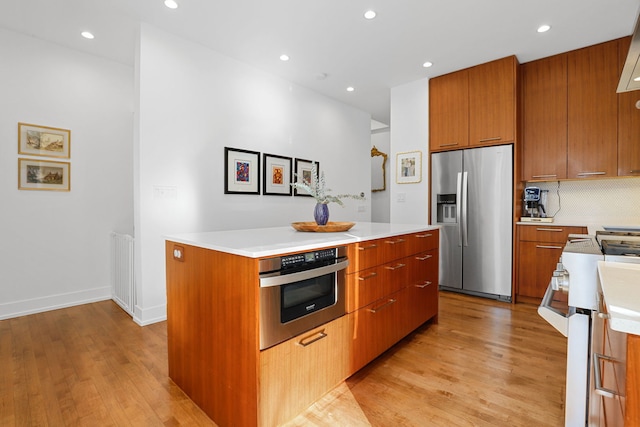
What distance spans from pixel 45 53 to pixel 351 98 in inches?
147

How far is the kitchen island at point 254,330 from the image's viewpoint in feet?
4.22

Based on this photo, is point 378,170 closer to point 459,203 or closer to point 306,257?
point 459,203

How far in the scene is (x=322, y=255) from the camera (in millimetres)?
1544

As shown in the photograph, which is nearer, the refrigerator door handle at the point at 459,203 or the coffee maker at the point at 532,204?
the coffee maker at the point at 532,204

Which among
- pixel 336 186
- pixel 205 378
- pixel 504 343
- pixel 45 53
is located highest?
pixel 45 53

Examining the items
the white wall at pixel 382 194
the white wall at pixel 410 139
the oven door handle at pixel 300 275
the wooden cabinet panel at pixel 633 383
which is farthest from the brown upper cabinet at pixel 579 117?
the wooden cabinet panel at pixel 633 383

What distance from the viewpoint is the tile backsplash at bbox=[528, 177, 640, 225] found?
10.4ft

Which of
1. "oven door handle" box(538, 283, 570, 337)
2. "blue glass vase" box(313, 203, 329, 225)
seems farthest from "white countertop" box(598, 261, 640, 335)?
"blue glass vase" box(313, 203, 329, 225)

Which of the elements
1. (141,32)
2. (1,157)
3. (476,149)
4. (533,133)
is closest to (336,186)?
(476,149)

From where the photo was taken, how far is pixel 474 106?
361 centimetres

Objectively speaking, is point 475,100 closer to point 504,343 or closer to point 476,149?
point 476,149

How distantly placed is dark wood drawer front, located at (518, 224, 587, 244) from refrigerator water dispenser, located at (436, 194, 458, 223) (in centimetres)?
71

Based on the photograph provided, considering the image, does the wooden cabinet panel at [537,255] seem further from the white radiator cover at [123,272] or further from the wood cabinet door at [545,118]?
the white radiator cover at [123,272]

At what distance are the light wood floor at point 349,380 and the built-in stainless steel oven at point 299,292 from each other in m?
0.49
